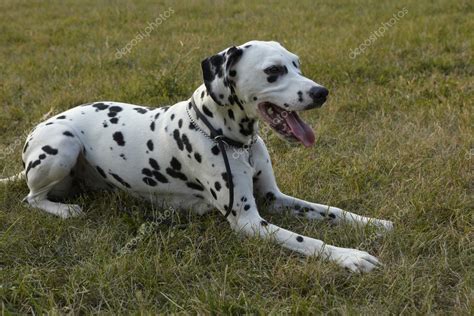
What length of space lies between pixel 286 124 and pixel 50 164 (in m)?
1.75

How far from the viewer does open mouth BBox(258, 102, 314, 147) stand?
3.39 meters

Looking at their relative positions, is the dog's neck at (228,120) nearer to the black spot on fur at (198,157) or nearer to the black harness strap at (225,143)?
the black harness strap at (225,143)

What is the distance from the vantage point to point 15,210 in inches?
157

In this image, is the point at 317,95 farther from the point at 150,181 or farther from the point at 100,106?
the point at 100,106

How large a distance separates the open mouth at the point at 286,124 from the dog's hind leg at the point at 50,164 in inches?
57.8

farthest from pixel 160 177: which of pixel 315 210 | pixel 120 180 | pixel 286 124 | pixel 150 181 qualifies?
pixel 315 210

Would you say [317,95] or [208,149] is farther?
[208,149]

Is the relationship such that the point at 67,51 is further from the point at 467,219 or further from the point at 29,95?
the point at 467,219

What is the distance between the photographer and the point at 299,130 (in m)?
3.40

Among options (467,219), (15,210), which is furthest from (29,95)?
(467,219)

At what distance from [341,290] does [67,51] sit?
22.2 feet

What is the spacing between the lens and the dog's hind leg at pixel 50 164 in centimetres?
388

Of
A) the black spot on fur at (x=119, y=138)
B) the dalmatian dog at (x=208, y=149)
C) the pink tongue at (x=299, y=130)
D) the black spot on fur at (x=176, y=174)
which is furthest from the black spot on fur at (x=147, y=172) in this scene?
the pink tongue at (x=299, y=130)

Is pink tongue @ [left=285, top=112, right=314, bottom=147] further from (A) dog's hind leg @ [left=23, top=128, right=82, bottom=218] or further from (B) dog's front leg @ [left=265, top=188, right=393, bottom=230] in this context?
(A) dog's hind leg @ [left=23, top=128, right=82, bottom=218]
